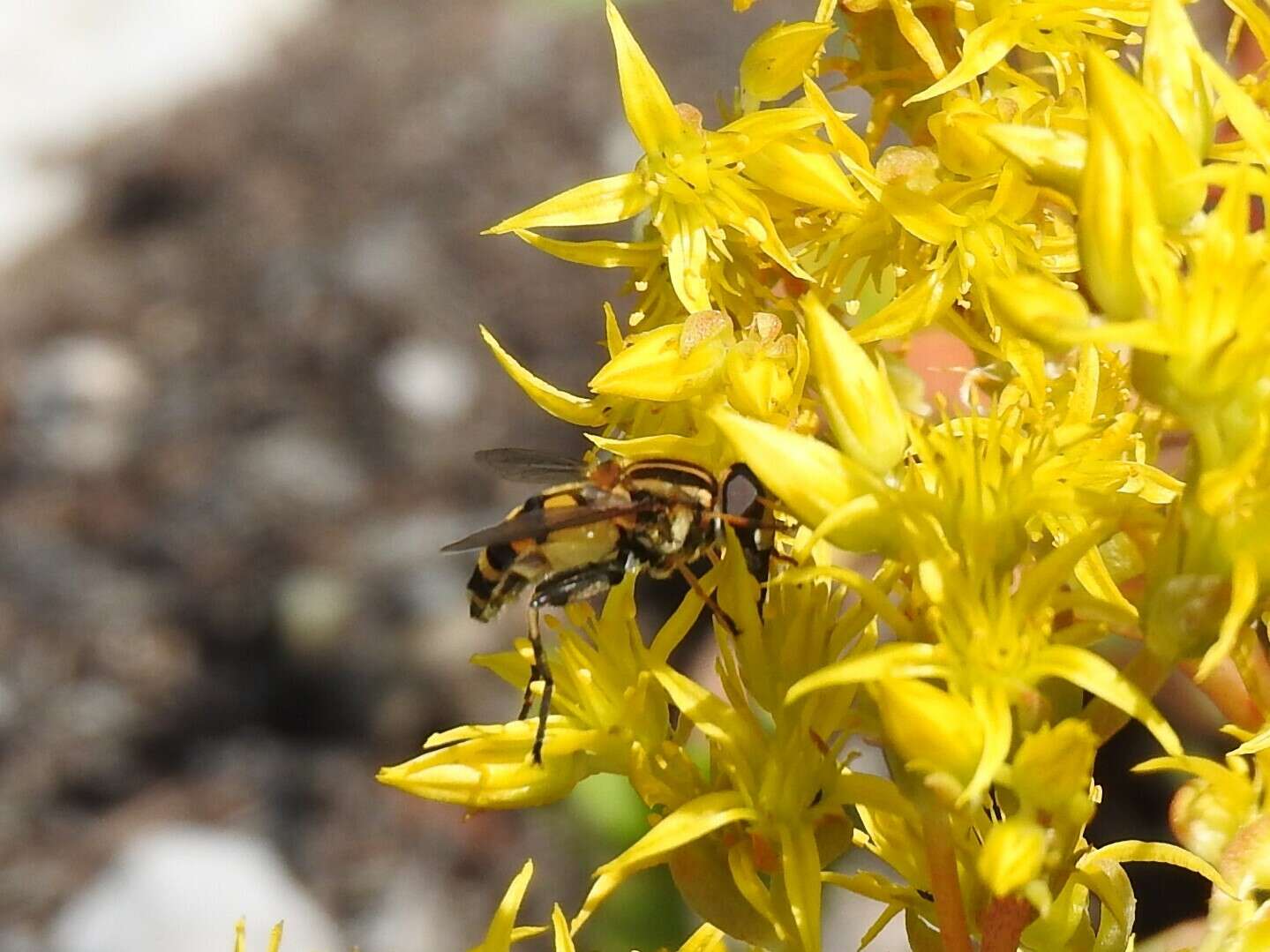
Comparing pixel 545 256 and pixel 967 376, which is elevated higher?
pixel 967 376

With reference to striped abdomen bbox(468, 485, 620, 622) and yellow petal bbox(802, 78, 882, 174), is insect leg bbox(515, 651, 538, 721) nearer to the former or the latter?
striped abdomen bbox(468, 485, 620, 622)

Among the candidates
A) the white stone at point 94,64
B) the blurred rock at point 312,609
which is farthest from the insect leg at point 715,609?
the white stone at point 94,64

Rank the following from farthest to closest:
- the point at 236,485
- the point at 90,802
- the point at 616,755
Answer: the point at 236,485 → the point at 90,802 → the point at 616,755

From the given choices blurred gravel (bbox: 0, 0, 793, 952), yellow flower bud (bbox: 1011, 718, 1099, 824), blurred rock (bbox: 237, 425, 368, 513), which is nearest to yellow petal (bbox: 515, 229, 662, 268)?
yellow flower bud (bbox: 1011, 718, 1099, 824)

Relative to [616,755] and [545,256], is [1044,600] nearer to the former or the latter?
[616,755]

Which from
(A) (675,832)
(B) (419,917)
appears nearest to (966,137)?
(A) (675,832)

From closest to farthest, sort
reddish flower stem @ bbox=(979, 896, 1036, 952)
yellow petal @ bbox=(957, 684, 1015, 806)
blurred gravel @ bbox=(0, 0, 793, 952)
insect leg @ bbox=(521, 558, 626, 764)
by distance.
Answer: yellow petal @ bbox=(957, 684, 1015, 806) < reddish flower stem @ bbox=(979, 896, 1036, 952) < insect leg @ bbox=(521, 558, 626, 764) < blurred gravel @ bbox=(0, 0, 793, 952)

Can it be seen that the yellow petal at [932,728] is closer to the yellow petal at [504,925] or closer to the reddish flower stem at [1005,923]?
the reddish flower stem at [1005,923]

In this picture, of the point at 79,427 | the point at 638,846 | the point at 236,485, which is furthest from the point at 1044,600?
the point at 79,427
